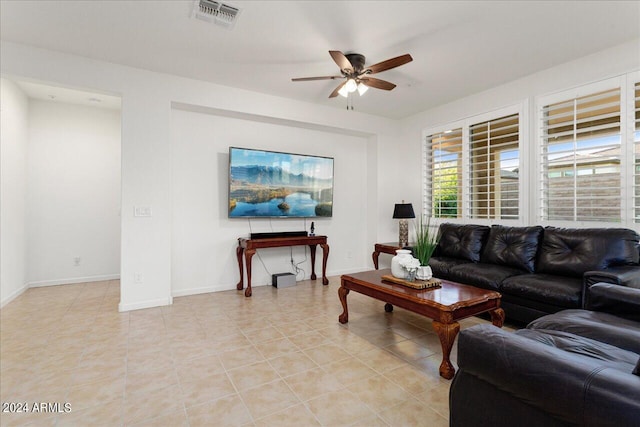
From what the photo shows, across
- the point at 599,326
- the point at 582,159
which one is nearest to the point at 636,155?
the point at 582,159

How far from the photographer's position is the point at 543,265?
3211mm

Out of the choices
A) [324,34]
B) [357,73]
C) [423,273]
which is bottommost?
[423,273]

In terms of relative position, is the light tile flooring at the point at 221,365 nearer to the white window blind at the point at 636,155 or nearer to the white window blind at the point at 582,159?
the white window blind at the point at 582,159

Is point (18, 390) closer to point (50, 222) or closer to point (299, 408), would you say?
point (299, 408)

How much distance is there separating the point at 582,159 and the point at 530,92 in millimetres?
1042

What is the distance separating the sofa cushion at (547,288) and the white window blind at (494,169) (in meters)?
1.27

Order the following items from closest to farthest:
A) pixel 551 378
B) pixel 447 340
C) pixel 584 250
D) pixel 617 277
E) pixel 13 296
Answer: pixel 551 378, pixel 447 340, pixel 617 277, pixel 584 250, pixel 13 296

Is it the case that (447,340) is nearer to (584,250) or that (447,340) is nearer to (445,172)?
(584,250)

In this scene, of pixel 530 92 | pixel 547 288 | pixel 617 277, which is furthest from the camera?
pixel 530 92

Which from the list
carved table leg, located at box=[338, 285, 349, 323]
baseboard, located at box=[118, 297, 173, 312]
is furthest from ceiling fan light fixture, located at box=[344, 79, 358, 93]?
baseboard, located at box=[118, 297, 173, 312]

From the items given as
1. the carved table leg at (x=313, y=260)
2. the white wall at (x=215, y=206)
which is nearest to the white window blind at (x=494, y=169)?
the white wall at (x=215, y=206)

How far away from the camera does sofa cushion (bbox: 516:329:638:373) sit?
1.39 metres

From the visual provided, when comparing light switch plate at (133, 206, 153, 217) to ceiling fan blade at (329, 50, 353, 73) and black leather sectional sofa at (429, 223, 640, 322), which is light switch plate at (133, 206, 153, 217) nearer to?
ceiling fan blade at (329, 50, 353, 73)

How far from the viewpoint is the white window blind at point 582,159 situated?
3.18 metres
